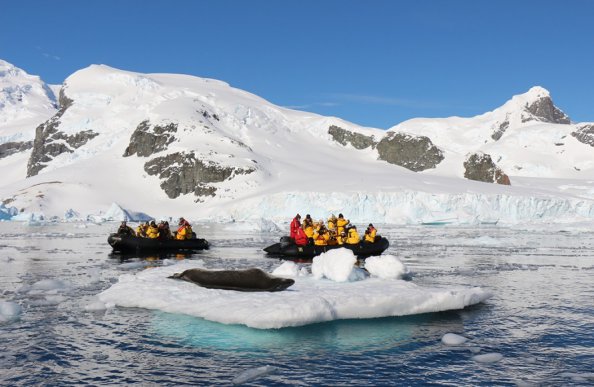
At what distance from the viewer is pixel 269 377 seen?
704 cm

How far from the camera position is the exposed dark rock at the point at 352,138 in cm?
14012

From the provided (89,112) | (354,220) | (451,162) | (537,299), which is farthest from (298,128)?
(537,299)

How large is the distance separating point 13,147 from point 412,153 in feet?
402

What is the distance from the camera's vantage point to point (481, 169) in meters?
121

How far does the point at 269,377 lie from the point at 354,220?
196 ft

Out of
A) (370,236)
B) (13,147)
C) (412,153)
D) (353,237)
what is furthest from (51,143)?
(370,236)

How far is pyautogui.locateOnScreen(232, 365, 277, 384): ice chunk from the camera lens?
6.89 m

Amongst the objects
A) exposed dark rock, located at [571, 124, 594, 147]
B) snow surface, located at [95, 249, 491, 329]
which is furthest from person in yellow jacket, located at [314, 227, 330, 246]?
exposed dark rock, located at [571, 124, 594, 147]

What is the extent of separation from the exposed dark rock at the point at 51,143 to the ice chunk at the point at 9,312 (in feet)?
410

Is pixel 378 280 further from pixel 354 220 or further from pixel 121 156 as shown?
pixel 121 156

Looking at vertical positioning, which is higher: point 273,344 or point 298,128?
point 298,128

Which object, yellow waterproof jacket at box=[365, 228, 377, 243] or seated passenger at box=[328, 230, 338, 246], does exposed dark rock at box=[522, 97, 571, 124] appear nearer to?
yellow waterproof jacket at box=[365, 228, 377, 243]

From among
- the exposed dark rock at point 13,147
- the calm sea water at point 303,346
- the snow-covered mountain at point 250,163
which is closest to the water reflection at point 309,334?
the calm sea water at point 303,346

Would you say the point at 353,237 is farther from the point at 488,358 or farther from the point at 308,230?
the point at 488,358
